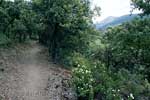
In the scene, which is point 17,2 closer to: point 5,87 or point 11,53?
point 11,53

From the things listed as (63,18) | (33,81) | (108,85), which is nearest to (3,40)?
(63,18)

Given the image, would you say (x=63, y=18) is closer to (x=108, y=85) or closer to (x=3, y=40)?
(x=3, y=40)

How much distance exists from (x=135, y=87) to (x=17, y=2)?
49.0 feet

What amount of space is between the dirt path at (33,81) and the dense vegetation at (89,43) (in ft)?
2.64

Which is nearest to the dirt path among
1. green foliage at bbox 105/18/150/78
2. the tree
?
the tree

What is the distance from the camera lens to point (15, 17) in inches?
920

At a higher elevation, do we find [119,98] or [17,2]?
[17,2]

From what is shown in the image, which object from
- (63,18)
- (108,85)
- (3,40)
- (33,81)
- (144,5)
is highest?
(144,5)

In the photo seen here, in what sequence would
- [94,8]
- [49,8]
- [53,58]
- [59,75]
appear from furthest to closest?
1. [94,8]
2. [53,58]
3. [49,8]
4. [59,75]

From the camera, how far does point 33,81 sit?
1388cm

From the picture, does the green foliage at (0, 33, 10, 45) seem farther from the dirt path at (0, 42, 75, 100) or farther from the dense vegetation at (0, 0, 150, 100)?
the dirt path at (0, 42, 75, 100)

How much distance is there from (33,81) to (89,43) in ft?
24.7

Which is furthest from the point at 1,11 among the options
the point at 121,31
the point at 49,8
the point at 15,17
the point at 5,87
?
the point at 121,31

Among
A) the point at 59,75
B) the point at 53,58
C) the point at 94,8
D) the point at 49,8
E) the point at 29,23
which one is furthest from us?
the point at 94,8
